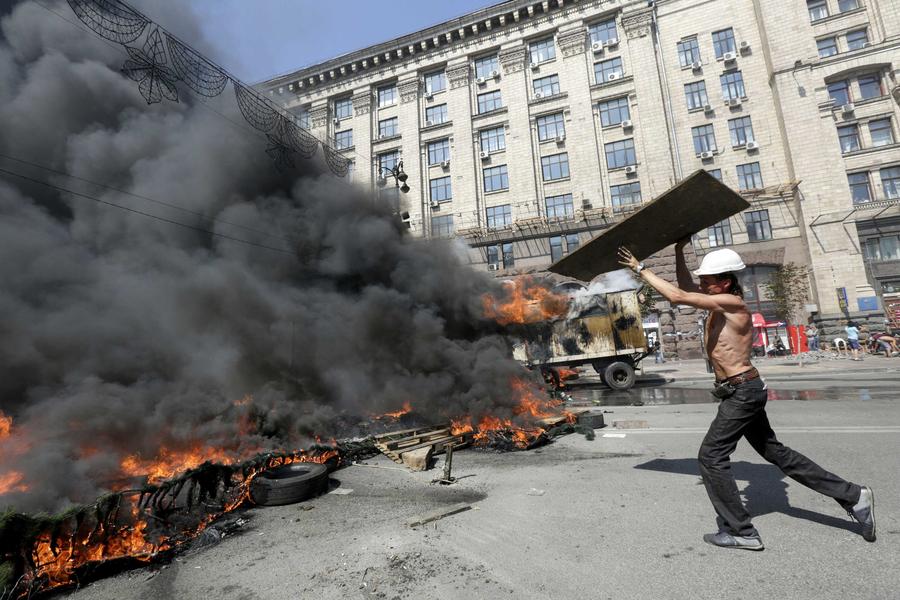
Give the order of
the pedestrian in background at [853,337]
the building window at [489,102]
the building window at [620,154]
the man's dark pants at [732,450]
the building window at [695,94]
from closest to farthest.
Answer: the man's dark pants at [732,450] < the pedestrian in background at [853,337] < the building window at [695,94] < the building window at [620,154] < the building window at [489,102]

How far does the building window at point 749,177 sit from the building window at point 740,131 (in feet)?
4.44

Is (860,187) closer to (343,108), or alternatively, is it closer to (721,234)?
(721,234)

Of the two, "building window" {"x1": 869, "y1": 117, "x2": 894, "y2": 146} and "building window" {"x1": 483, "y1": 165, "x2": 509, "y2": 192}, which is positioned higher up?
"building window" {"x1": 483, "y1": 165, "x2": 509, "y2": 192}

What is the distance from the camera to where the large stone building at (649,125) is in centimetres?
2192

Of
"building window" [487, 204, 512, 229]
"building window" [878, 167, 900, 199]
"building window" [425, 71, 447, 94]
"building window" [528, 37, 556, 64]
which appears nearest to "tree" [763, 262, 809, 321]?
"building window" [878, 167, 900, 199]

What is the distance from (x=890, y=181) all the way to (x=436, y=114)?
87.3 feet

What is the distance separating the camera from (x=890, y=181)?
21656mm

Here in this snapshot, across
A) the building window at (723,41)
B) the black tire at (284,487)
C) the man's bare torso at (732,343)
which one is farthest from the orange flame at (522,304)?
the building window at (723,41)

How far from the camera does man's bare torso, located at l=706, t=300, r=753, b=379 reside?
9.64 ft

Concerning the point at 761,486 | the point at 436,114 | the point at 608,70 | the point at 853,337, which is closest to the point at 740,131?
the point at 608,70

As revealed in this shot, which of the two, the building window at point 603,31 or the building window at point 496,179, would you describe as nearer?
the building window at point 603,31

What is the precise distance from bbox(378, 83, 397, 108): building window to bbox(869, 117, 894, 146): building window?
95.5 ft

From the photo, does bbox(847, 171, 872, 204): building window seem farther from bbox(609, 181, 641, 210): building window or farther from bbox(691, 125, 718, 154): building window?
bbox(609, 181, 641, 210): building window

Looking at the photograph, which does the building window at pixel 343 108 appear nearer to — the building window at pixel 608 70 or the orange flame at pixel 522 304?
the building window at pixel 608 70
